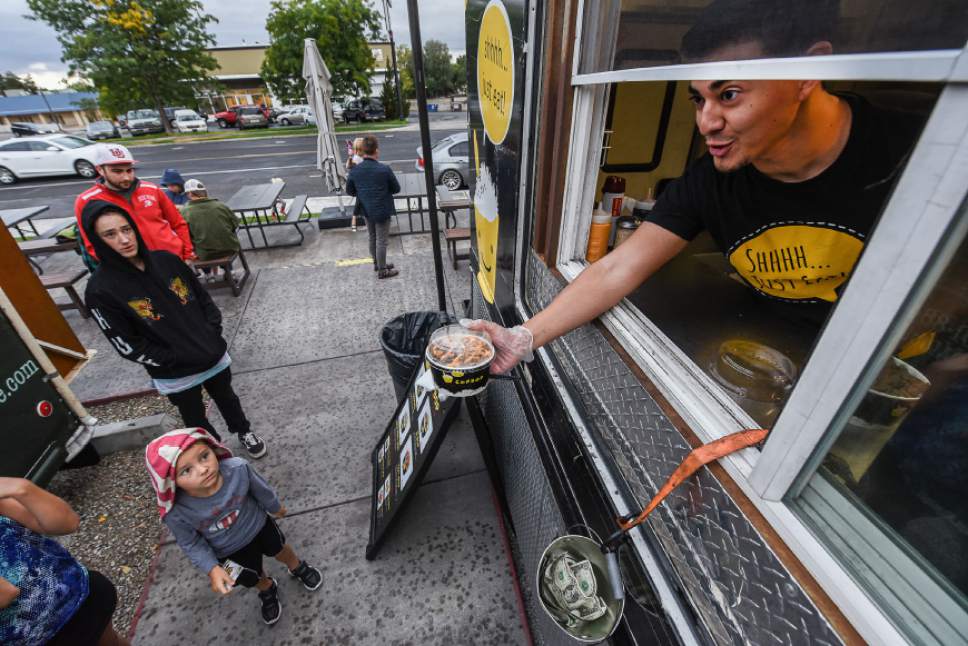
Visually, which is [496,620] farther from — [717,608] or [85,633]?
[85,633]

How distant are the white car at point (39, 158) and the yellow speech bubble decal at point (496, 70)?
61.8 ft

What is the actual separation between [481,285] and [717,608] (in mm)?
2703

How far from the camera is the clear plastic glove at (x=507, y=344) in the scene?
163 centimetres

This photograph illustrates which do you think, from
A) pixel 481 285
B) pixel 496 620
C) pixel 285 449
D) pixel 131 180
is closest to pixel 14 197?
pixel 131 180

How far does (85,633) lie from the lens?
166 cm

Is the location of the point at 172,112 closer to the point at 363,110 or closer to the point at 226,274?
the point at 363,110

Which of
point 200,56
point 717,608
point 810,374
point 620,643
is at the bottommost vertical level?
point 620,643

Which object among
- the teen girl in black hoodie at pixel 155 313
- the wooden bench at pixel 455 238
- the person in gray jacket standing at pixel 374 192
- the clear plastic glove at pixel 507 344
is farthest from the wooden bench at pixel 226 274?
the clear plastic glove at pixel 507 344

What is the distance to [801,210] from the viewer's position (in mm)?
1194

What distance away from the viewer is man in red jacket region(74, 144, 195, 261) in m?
3.59

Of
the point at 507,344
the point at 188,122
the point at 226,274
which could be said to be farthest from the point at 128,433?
the point at 188,122

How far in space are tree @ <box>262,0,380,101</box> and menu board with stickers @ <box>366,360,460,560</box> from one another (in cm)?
3346

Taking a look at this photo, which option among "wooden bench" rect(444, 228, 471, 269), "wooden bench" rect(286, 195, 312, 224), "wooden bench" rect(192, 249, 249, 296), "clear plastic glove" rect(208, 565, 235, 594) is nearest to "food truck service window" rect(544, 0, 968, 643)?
"clear plastic glove" rect(208, 565, 235, 594)

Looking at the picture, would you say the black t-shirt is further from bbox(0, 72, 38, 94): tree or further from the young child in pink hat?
bbox(0, 72, 38, 94): tree
